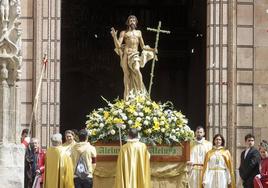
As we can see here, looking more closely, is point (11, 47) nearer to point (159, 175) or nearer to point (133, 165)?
point (133, 165)

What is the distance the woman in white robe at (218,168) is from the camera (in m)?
23.4

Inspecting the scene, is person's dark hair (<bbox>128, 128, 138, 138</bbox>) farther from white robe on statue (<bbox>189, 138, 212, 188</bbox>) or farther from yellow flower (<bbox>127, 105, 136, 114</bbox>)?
A: white robe on statue (<bbox>189, 138, 212, 188</bbox>)

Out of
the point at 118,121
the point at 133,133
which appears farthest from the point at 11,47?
the point at 118,121

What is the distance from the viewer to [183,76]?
1390 inches

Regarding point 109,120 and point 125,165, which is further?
point 109,120

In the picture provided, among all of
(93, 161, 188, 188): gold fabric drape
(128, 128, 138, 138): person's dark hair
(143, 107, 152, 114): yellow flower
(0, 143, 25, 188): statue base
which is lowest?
(93, 161, 188, 188): gold fabric drape

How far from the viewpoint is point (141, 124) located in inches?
922

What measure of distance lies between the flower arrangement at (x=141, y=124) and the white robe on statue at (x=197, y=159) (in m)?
0.84

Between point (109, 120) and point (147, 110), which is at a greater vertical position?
point (147, 110)

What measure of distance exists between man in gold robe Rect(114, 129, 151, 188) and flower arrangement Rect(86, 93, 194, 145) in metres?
1.66

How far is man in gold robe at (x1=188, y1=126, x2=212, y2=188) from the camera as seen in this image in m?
24.6

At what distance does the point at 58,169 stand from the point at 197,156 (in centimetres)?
485

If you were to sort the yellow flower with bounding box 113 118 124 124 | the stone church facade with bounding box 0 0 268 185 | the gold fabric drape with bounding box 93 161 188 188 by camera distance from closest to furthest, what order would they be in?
1. the gold fabric drape with bounding box 93 161 188 188
2. the yellow flower with bounding box 113 118 124 124
3. the stone church facade with bounding box 0 0 268 185

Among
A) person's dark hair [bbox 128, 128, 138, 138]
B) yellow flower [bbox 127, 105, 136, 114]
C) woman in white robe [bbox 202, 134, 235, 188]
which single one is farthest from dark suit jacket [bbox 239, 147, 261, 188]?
person's dark hair [bbox 128, 128, 138, 138]
